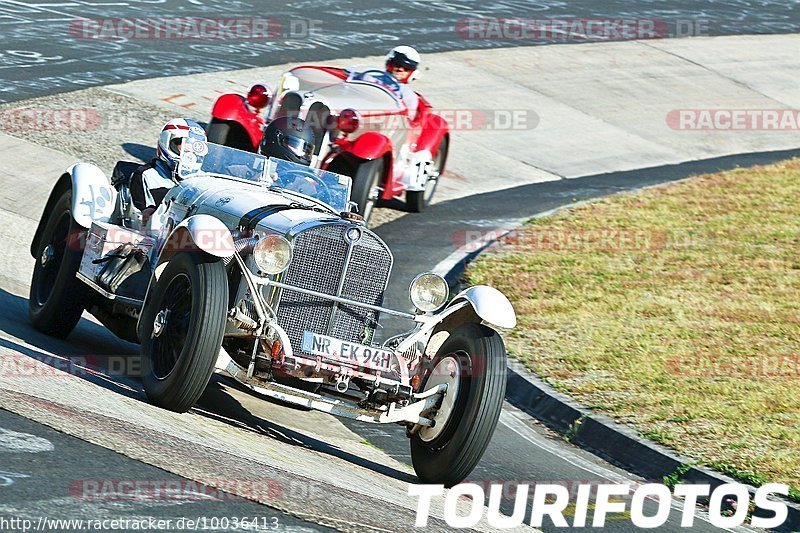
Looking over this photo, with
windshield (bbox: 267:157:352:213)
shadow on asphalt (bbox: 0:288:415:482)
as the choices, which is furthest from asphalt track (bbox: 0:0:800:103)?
windshield (bbox: 267:157:352:213)

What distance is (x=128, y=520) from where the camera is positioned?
17.6 feet

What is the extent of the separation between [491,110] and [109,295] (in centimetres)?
1252

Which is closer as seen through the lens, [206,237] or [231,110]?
[206,237]

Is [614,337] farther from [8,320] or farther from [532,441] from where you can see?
[8,320]

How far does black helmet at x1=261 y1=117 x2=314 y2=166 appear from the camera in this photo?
9.38m

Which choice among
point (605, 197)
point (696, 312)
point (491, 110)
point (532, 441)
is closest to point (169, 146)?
point (532, 441)

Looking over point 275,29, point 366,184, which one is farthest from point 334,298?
point 275,29

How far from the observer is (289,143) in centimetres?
941

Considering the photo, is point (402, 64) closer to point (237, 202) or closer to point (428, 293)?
point (237, 202)

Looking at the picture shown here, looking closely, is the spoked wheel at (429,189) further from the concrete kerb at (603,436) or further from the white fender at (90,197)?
the white fender at (90,197)

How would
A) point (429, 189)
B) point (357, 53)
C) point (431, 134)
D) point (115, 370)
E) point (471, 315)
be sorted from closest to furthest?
1. point (471, 315)
2. point (115, 370)
3. point (431, 134)
4. point (429, 189)
5. point (357, 53)

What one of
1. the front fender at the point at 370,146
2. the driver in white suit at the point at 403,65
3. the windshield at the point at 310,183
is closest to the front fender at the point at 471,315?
the windshield at the point at 310,183

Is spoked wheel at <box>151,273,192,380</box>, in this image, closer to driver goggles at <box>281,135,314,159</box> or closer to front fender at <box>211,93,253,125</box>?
driver goggles at <box>281,135,314,159</box>

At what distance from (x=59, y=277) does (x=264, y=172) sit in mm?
1535
